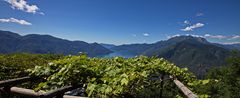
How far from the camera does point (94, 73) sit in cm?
414

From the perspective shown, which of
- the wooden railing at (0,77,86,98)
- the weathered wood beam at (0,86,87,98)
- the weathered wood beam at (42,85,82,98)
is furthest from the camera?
the wooden railing at (0,77,86,98)

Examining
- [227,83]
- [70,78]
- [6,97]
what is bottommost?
[227,83]

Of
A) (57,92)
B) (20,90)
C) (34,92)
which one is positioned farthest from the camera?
(20,90)

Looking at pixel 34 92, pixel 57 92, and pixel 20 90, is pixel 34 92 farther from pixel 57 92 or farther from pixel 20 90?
pixel 57 92

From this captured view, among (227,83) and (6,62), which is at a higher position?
(6,62)

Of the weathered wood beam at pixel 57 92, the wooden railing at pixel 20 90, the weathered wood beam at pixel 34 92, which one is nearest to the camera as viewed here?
the weathered wood beam at pixel 57 92

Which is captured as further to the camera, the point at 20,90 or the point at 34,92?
the point at 20,90

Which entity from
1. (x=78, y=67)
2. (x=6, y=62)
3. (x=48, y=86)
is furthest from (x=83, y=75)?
(x=6, y=62)

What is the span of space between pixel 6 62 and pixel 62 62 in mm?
6624

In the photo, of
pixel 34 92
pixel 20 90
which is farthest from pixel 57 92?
pixel 20 90

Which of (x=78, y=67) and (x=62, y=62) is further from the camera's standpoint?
(x=62, y=62)

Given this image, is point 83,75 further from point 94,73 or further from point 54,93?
point 54,93

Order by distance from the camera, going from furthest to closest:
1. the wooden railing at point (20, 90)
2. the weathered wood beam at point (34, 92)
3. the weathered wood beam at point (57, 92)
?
the wooden railing at point (20, 90) < the weathered wood beam at point (34, 92) < the weathered wood beam at point (57, 92)

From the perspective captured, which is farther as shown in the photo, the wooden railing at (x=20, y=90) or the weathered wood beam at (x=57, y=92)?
the wooden railing at (x=20, y=90)
